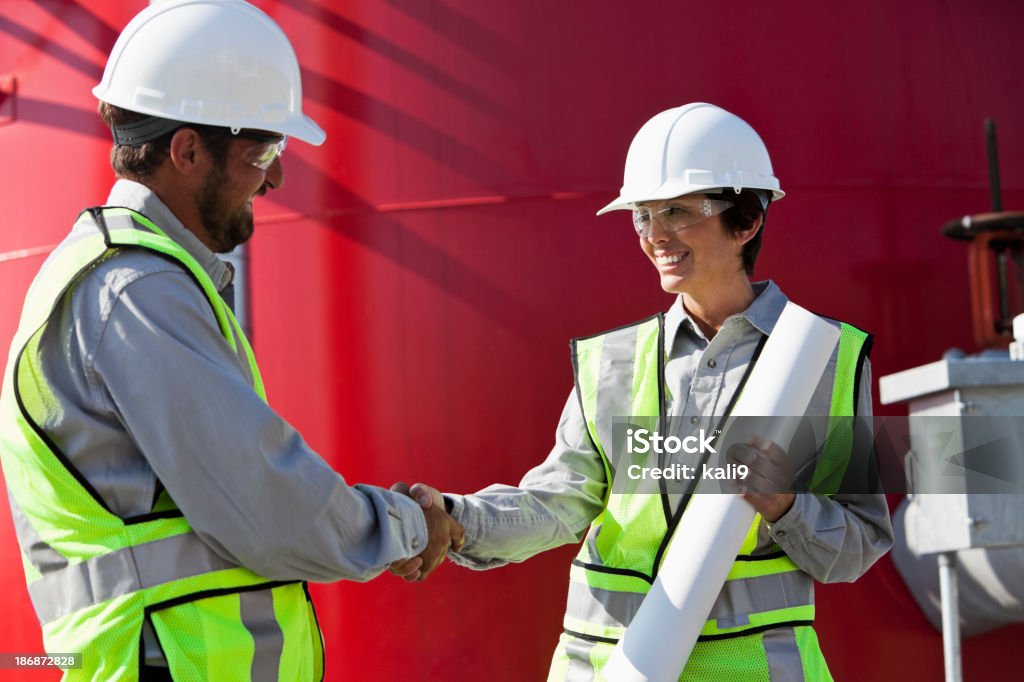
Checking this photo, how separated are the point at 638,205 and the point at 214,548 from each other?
1.68 m

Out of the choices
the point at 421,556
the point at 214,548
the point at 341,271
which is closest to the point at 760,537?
the point at 421,556

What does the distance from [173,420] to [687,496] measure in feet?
4.39

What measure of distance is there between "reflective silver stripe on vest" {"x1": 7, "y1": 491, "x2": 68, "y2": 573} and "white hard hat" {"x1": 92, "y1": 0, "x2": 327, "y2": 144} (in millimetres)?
897

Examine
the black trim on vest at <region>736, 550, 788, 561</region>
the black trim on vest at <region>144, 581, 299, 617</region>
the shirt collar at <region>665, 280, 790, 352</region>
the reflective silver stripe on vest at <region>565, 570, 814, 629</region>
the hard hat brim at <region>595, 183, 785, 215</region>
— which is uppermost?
the hard hat brim at <region>595, 183, 785, 215</region>

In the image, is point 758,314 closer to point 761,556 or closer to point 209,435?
point 761,556

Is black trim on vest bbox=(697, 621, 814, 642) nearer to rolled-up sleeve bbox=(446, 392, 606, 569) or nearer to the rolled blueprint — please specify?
the rolled blueprint

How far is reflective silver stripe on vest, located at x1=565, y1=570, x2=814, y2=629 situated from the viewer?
9.46ft

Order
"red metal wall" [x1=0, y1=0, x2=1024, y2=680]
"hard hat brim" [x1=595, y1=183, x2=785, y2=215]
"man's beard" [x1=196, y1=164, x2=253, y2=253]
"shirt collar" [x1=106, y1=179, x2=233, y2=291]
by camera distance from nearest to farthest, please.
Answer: "shirt collar" [x1=106, y1=179, x2=233, y2=291]
"man's beard" [x1=196, y1=164, x2=253, y2=253]
"hard hat brim" [x1=595, y1=183, x2=785, y2=215]
"red metal wall" [x1=0, y1=0, x2=1024, y2=680]

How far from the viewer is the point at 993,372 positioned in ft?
13.8

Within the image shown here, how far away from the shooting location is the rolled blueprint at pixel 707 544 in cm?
277

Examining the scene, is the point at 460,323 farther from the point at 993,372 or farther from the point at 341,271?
the point at 993,372

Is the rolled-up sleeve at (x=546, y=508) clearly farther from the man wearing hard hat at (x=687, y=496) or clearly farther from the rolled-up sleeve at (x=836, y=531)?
the rolled-up sleeve at (x=836, y=531)

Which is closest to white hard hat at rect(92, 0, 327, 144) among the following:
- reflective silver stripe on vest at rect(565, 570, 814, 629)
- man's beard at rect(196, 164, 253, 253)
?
man's beard at rect(196, 164, 253, 253)
